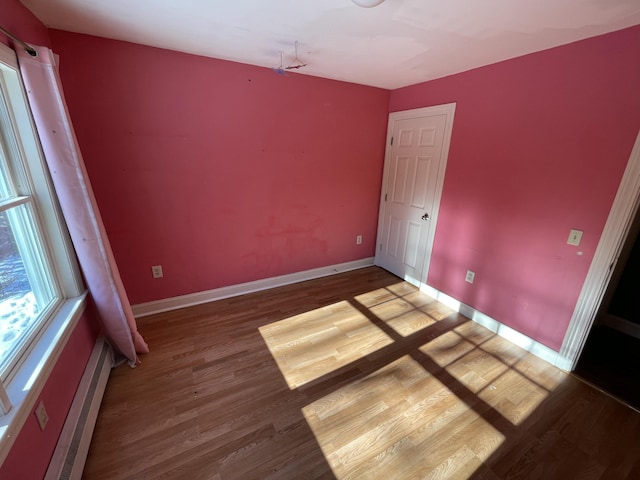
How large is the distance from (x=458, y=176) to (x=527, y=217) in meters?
0.72

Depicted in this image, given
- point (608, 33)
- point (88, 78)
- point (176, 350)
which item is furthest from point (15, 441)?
point (608, 33)

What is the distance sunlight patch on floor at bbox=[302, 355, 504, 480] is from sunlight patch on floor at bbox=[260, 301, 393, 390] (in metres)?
0.24

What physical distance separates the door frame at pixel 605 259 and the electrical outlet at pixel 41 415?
126 inches

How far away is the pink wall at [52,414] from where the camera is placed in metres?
1.01

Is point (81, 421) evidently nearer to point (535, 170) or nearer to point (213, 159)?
point (213, 159)

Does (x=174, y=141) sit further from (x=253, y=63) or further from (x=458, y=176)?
(x=458, y=176)

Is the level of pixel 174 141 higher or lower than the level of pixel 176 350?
higher

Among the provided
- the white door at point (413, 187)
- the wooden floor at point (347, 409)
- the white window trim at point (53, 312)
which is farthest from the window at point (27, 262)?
the white door at point (413, 187)

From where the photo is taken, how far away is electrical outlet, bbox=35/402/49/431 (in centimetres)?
115

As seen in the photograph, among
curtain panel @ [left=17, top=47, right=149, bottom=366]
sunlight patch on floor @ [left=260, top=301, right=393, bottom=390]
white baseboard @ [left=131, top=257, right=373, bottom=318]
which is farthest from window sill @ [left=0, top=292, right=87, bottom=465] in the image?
sunlight patch on floor @ [left=260, top=301, right=393, bottom=390]

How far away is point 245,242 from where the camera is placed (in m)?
2.91

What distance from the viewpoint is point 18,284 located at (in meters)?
1.39

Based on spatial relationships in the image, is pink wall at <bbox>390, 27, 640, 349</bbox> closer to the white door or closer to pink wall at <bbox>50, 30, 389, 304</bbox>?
the white door

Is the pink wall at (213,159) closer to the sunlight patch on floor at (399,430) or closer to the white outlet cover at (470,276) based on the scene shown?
the white outlet cover at (470,276)
